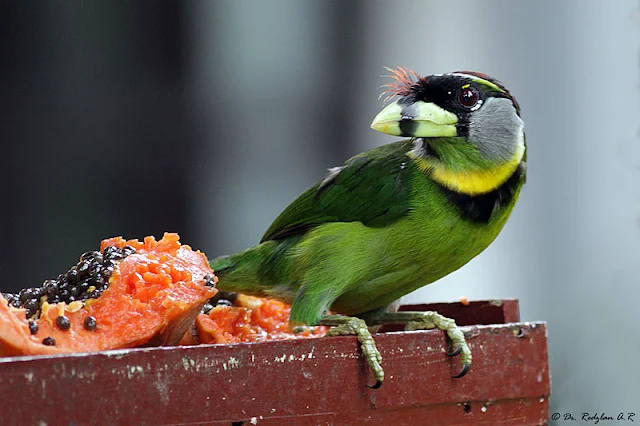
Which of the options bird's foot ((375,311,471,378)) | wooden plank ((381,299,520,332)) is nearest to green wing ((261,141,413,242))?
bird's foot ((375,311,471,378))

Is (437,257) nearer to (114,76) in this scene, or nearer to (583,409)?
(583,409)

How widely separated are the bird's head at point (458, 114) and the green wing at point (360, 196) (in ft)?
0.41

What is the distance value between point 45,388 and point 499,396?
3.03 feet

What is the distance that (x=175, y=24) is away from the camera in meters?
4.79

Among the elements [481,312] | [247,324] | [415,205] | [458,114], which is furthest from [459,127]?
[247,324]

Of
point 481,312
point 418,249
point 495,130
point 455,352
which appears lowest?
point 481,312

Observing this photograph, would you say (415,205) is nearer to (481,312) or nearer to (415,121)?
(415,121)

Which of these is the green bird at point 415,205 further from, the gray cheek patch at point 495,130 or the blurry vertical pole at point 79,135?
the blurry vertical pole at point 79,135

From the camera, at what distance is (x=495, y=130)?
2.25 m

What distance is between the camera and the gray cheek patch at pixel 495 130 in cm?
223

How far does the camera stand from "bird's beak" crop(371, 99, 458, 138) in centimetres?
216

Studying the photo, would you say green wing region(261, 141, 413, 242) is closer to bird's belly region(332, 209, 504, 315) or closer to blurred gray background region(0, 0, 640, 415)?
bird's belly region(332, 209, 504, 315)

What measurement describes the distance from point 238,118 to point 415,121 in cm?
259

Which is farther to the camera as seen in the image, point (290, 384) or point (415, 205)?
point (415, 205)
